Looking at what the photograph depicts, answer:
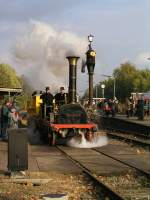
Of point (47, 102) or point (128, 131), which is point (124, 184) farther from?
point (128, 131)

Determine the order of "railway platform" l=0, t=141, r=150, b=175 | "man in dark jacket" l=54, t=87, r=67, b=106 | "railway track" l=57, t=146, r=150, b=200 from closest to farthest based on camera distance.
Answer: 1. "railway track" l=57, t=146, r=150, b=200
2. "railway platform" l=0, t=141, r=150, b=175
3. "man in dark jacket" l=54, t=87, r=67, b=106

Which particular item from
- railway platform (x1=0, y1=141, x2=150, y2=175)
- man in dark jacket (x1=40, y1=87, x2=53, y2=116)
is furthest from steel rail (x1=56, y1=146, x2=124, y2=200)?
man in dark jacket (x1=40, y1=87, x2=53, y2=116)

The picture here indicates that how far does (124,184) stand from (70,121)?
9.93m

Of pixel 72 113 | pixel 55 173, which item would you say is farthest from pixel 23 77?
pixel 55 173

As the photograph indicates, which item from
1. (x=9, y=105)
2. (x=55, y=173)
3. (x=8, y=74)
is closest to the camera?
(x=55, y=173)

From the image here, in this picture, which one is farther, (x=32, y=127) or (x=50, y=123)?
(x=32, y=127)

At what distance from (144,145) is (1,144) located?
17.8 ft

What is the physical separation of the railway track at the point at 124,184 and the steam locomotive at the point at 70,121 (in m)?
6.14

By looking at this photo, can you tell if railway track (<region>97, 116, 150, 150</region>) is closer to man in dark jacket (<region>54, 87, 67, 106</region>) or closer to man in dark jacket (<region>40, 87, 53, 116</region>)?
man in dark jacket (<region>54, 87, 67, 106</region>)

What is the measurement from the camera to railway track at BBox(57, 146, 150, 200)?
9724 mm

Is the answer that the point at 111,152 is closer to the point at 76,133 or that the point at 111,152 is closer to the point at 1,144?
the point at 76,133

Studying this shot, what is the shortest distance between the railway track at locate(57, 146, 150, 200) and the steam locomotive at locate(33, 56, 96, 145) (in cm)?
614

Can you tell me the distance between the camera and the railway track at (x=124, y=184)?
972 centimetres

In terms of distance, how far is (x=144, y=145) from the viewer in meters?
20.7
